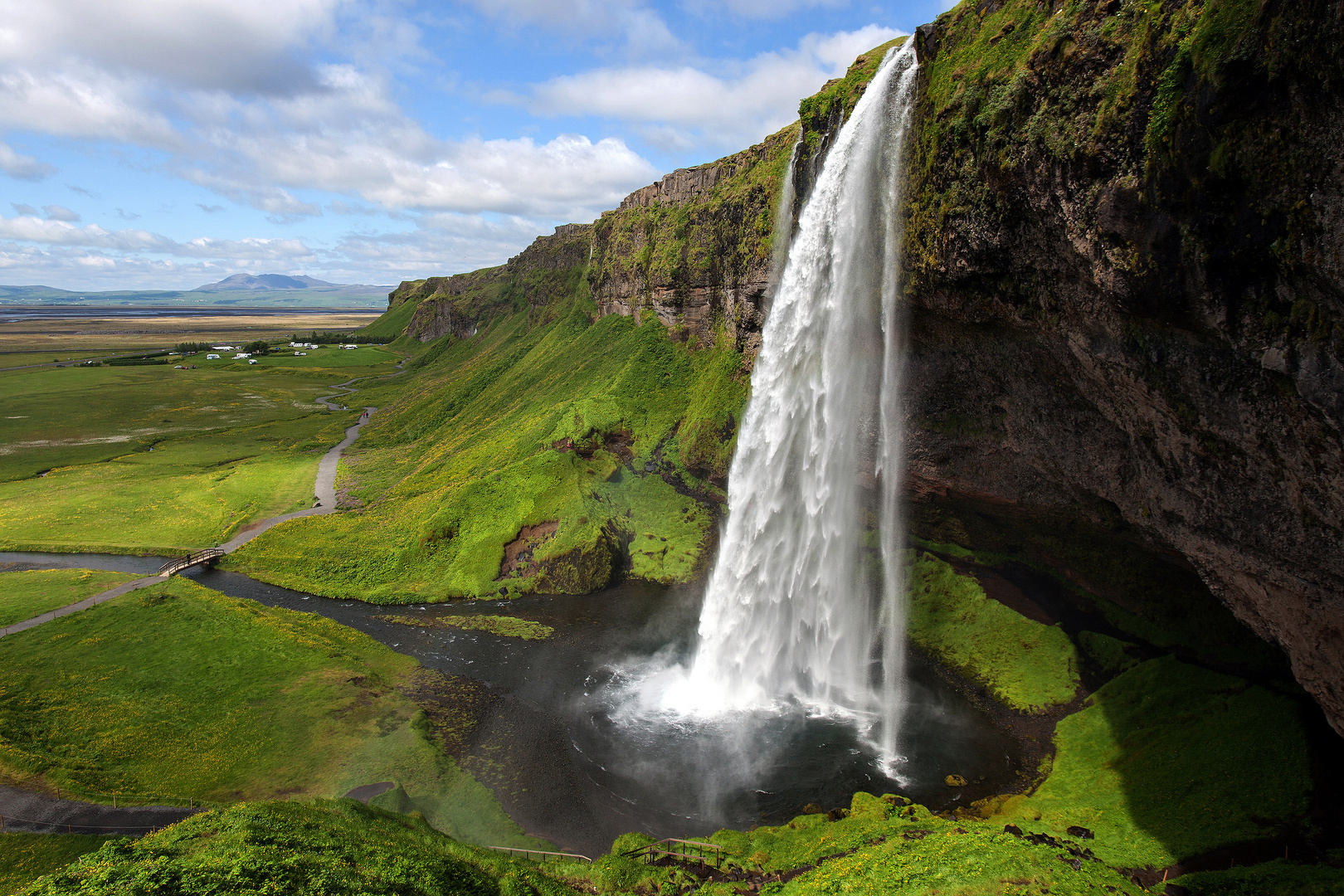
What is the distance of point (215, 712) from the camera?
24.0m

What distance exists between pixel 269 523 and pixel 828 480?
133ft

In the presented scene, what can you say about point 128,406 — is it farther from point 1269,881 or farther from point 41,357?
point 1269,881

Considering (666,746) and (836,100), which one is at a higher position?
(836,100)

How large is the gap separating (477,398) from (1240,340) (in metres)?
66.7

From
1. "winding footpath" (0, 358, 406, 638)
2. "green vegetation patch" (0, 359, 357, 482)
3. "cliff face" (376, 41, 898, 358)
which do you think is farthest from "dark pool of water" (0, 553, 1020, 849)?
"green vegetation patch" (0, 359, 357, 482)

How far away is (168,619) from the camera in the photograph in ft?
98.9

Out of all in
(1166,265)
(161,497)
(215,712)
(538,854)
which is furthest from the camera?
(161,497)

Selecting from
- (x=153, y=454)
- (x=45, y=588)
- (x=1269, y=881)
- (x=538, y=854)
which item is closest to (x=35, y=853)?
(x=538, y=854)

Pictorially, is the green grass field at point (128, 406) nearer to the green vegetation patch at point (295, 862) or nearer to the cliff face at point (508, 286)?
the cliff face at point (508, 286)

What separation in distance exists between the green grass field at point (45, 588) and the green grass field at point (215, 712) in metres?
2.62

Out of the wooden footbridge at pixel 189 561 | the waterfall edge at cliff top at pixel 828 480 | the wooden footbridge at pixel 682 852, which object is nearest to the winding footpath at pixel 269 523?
the wooden footbridge at pixel 189 561

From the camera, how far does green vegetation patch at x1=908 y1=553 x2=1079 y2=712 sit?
82.1 feet

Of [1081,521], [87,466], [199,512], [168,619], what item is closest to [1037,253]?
[1081,521]

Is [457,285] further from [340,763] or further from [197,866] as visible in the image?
[197,866]
